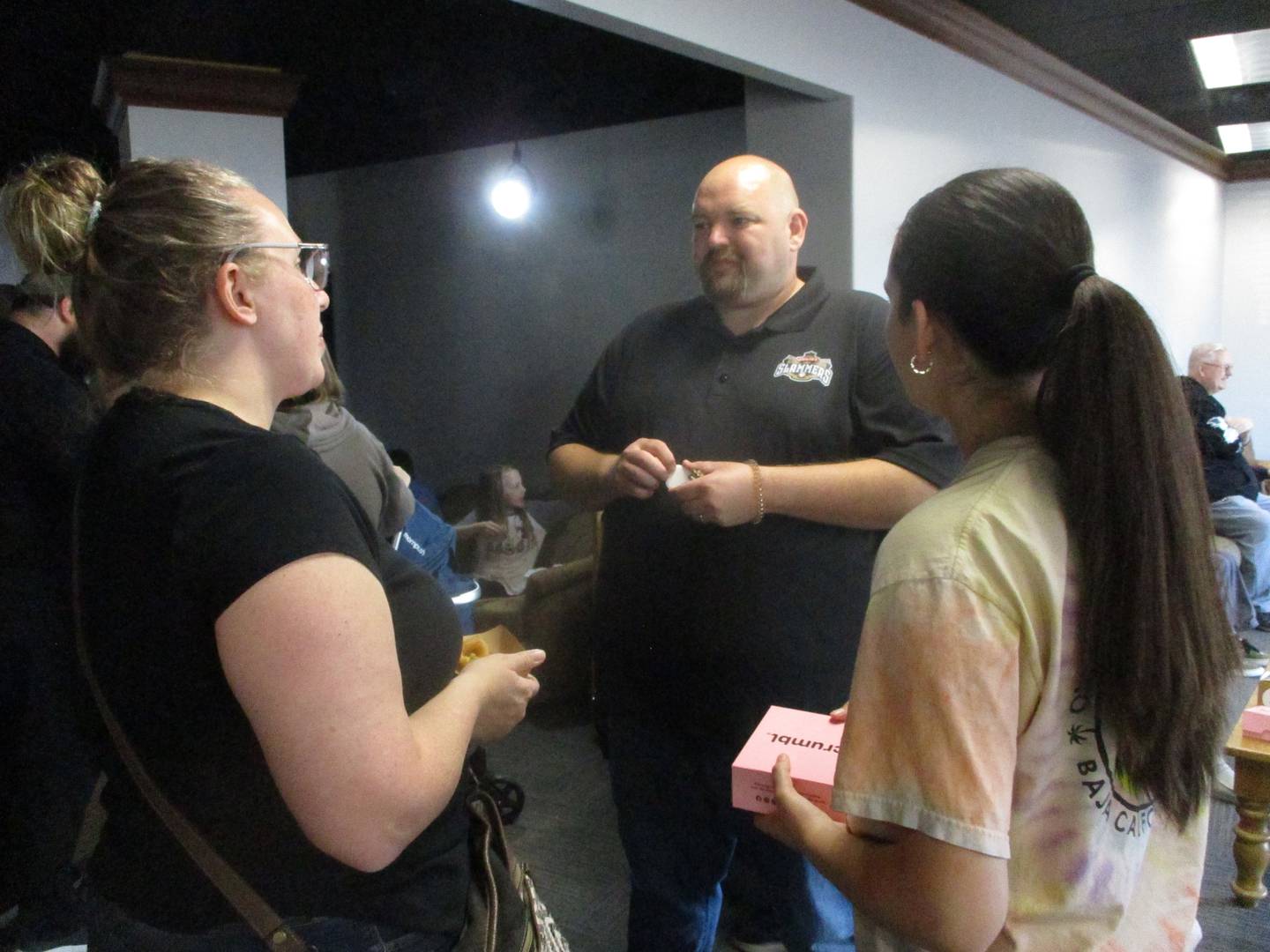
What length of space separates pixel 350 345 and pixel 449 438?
1060 mm

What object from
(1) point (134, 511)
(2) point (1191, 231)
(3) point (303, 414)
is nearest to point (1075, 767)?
(1) point (134, 511)

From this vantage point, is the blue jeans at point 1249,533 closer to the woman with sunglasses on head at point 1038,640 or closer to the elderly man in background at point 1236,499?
the elderly man in background at point 1236,499

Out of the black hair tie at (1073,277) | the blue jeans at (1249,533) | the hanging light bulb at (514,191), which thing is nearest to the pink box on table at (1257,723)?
the black hair tie at (1073,277)

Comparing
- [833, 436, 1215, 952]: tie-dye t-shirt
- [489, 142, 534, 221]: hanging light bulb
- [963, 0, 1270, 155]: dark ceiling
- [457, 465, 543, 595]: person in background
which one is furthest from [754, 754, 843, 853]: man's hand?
[489, 142, 534, 221]: hanging light bulb

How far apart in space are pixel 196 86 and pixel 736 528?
8.09ft

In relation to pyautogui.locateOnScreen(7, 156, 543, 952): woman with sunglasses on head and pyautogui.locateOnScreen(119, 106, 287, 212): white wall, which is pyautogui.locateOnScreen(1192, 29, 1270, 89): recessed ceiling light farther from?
pyautogui.locateOnScreen(7, 156, 543, 952): woman with sunglasses on head

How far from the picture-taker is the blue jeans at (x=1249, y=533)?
4840mm

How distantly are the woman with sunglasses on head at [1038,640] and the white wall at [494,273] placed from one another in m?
3.94

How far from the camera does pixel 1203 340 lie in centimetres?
725

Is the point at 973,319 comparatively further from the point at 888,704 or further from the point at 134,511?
the point at 134,511

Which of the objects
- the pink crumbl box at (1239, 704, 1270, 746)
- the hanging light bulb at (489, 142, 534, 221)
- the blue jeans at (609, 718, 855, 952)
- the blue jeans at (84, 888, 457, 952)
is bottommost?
the pink crumbl box at (1239, 704, 1270, 746)

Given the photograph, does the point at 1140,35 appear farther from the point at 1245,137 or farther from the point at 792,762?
the point at 792,762

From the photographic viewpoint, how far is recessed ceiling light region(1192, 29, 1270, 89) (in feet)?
13.3

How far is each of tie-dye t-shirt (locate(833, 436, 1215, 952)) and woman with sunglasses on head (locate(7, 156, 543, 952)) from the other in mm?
382
